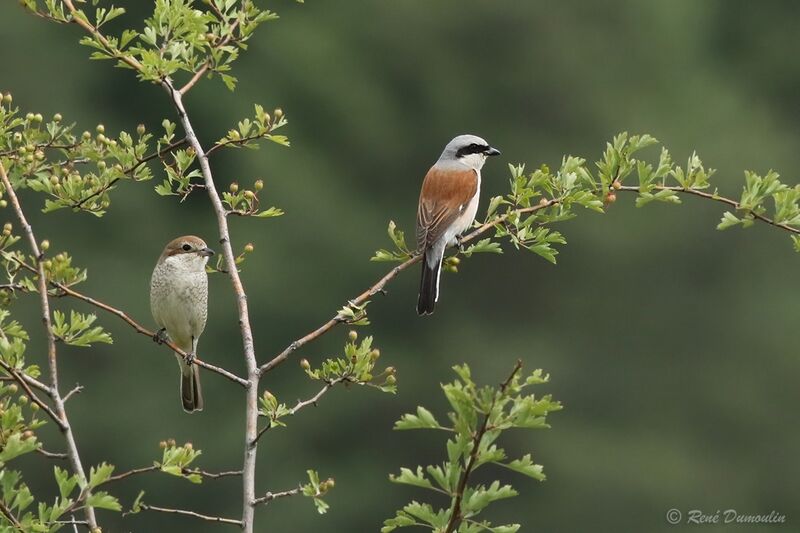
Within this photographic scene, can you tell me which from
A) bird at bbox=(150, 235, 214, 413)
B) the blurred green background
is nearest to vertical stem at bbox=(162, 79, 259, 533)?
bird at bbox=(150, 235, 214, 413)

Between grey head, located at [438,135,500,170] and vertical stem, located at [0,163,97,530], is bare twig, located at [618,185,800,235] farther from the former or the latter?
grey head, located at [438,135,500,170]

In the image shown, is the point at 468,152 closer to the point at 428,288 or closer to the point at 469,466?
the point at 428,288

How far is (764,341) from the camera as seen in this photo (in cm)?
2555

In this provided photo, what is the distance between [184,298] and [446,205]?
1.25 meters

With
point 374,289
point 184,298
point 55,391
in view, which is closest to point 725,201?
point 374,289

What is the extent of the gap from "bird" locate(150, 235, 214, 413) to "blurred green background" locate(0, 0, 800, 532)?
15.4 metres

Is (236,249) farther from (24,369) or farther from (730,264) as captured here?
(24,369)

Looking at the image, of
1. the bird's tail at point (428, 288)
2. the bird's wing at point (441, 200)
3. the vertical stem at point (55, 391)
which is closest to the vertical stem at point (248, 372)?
the vertical stem at point (55, 391)

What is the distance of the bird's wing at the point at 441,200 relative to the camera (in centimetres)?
619

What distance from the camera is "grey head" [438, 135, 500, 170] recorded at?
23.0 feet

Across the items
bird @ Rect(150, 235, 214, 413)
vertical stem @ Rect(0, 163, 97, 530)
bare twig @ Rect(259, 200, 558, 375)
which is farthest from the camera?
bird @ Rect(150, 235, 214, 413)

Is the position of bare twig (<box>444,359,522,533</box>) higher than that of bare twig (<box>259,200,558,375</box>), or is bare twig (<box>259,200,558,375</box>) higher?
bare twig (<box>259,200,558,375</box>)

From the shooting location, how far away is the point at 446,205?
255 inches

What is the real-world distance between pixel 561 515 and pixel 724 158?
6.91 meters
